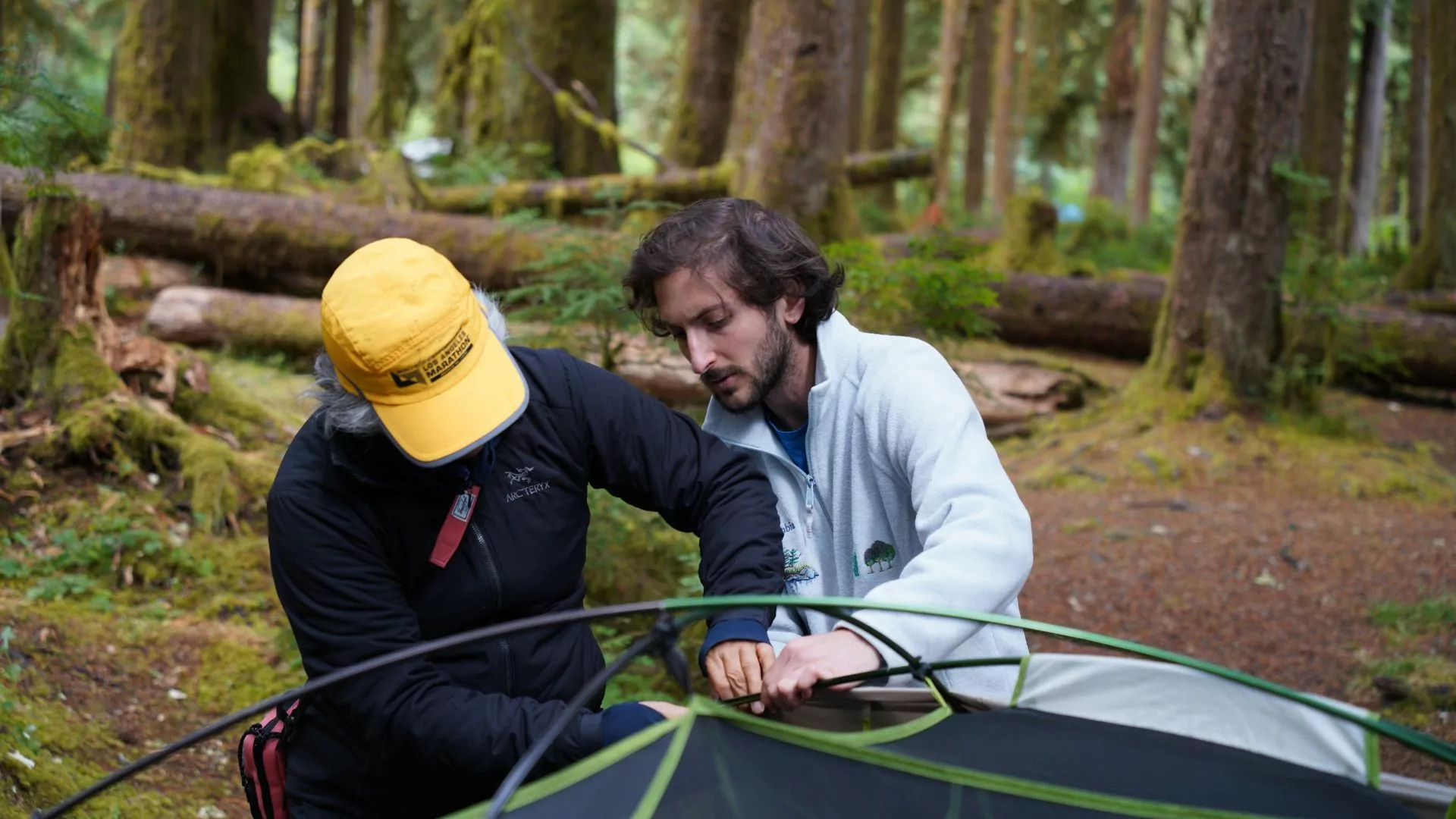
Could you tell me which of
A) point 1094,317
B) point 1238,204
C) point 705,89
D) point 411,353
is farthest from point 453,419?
point 705,89

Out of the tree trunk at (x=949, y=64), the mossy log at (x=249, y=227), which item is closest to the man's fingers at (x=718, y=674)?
the mossy log at (x=249, y=227)

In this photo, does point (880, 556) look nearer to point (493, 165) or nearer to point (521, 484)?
point (521, 484)

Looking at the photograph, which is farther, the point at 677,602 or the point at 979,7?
the point at 979,7

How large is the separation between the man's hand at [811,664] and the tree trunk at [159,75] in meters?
12.5

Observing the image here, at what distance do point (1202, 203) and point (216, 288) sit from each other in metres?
7.54

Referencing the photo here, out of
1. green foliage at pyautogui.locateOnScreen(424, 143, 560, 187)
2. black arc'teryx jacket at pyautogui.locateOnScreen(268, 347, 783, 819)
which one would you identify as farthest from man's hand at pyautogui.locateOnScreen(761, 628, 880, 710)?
green foliage at pyautogui.locateOnScreen(424, 143, 560, 187)

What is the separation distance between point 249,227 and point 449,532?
27.7 ft

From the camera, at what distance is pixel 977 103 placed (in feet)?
65.3

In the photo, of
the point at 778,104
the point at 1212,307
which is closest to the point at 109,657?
the point at 778,104

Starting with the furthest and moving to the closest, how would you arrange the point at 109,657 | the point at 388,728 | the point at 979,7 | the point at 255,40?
the point at 979,7
the point at 255,40
the point at 109,657
the point at 388,728

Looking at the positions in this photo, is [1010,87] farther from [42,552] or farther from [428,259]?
[428,259]

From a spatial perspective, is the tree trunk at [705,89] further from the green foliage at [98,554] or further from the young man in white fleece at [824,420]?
the young man in white fleece at [824,420]

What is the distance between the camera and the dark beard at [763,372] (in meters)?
2.53

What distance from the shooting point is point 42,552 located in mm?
4754
